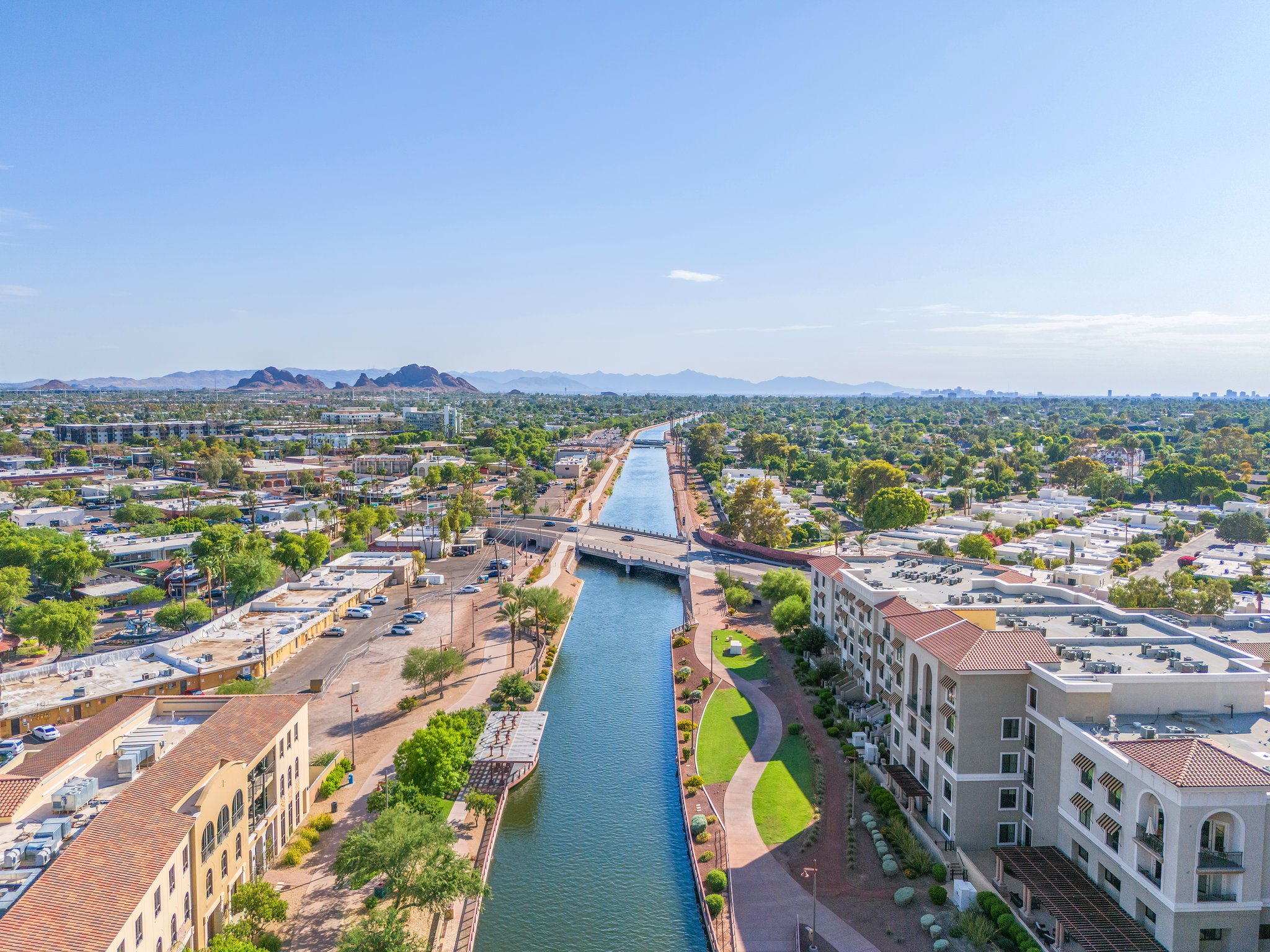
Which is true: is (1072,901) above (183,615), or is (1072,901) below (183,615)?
below

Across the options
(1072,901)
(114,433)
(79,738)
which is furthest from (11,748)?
(114,433)

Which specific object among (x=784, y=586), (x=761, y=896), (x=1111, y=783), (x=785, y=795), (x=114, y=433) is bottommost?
(x=761, y=896)

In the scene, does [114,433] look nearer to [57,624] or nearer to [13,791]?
[57,624]

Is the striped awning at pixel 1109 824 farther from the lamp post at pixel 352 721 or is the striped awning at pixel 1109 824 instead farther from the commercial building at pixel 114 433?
the commercial building at pixel 114 433

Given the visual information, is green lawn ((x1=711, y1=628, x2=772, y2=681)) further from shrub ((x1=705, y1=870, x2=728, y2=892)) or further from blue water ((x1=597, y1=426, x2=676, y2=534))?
blue water ((x1=597, y1=426, x2=676, y2=534))

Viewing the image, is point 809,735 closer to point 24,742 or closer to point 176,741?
point 176,741

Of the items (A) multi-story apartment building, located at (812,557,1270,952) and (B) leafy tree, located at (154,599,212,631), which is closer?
(A) multi-story apartment building, located at (812,557,1270,952)

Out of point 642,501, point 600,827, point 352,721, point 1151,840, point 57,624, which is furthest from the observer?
point 642,501

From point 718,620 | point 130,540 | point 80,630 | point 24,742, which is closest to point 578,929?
point 24,742

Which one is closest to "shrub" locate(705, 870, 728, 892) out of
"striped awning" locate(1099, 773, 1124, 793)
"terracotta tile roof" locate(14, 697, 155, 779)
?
"striped awning" locate(1099, 773, 1124, 793)
